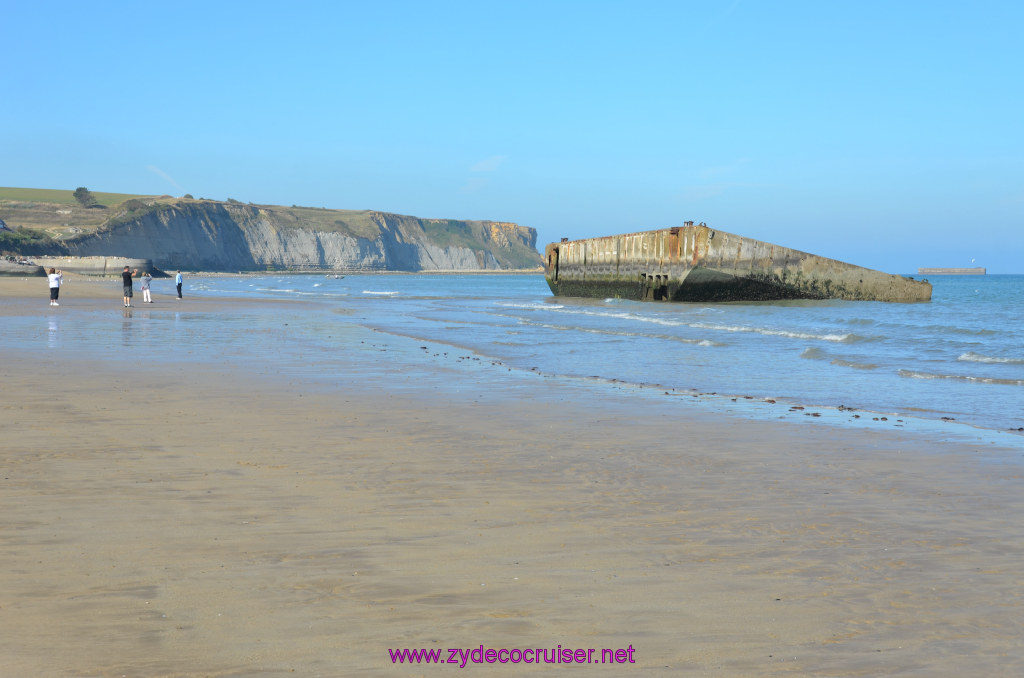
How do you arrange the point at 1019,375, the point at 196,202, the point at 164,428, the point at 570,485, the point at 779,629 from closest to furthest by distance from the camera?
1. the point at 779,629
2. the point at 570,485
3. the point at 164,428
4. the point at 1019,375
5. the point at 196,202

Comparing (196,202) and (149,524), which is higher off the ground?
(196,202)

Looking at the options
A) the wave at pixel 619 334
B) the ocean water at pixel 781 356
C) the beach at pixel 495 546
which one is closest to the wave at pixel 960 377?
the ocean water at pixel 781 356

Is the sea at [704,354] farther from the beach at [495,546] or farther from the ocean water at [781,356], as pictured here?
the beach at [495,546]

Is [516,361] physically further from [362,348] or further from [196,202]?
[196,202]

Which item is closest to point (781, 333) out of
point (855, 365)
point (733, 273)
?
point (855, 365)

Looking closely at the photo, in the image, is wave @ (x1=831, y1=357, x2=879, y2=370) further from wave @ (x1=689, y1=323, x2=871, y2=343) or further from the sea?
wave @ (x1=689, y1=323, x2=871, y2=343)

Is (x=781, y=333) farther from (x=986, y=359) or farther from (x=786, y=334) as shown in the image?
(x=986, y=359)

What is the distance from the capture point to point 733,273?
4338cm

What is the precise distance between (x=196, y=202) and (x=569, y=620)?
633 feet

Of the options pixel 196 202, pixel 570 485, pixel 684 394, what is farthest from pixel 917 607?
pixel 196 202

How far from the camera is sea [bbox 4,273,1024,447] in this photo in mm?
11398

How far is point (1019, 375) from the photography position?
50.1 feet

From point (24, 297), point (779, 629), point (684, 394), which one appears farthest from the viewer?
point (24, 297)

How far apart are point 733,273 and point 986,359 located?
83.6 feet
